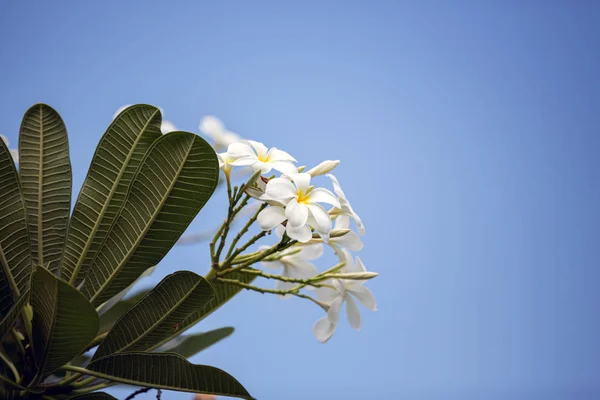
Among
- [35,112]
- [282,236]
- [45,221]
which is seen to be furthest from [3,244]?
[282,236]

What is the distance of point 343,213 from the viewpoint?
0.77m

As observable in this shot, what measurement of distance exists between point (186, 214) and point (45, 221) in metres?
0.19

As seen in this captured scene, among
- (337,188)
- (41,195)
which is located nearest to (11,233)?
(41,195)

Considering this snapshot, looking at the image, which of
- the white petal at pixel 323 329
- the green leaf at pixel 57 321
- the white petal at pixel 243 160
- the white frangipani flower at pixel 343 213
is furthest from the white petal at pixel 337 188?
the green leaf at pixel 57 321

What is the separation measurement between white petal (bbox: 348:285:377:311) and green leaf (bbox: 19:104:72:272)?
400 millimetres

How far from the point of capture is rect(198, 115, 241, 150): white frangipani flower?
33.4 inches

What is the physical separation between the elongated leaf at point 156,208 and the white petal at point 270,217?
67 mm

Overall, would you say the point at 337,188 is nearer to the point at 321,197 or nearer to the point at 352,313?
the point at 321,197

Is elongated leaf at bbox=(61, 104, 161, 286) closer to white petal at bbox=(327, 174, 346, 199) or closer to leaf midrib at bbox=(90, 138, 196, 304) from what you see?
leaf midrib at bbox=(90, 138, 196, 304)

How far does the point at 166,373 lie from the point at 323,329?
263 millimetres

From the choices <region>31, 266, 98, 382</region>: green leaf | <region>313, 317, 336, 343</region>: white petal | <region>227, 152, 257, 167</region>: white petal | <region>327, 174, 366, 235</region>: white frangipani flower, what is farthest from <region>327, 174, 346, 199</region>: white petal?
<region>31, 266, 98, 382</region>: green leaf

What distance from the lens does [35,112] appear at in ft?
2.33

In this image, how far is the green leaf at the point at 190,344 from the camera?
898 millimetres

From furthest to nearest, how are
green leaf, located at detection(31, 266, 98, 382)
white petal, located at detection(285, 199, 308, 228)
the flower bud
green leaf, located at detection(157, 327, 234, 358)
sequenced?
green leaf, located at detection(157, 327, 234, 358) → the flower bud → white petal, located at detection(285, 199, 308, 228) → green leaf, located at detection(31, 266, 98, 382)
